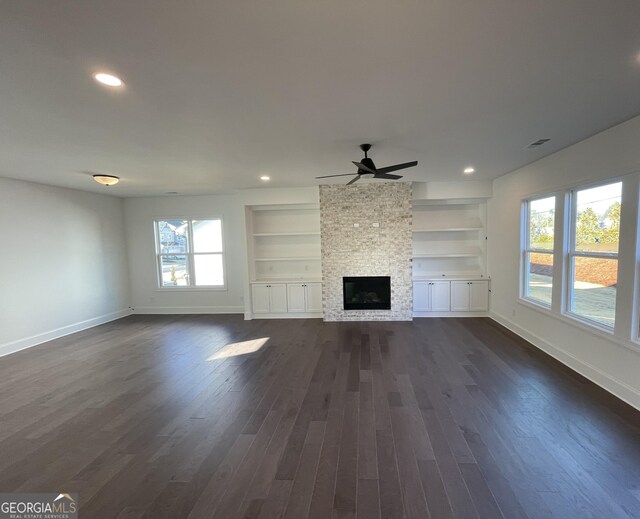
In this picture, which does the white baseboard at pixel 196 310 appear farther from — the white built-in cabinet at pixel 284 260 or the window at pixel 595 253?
the window at pixel 595 253

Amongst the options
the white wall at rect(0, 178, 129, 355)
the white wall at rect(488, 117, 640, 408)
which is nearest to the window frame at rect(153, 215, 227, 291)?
the white wall at rect(0, 178, 129, 355)

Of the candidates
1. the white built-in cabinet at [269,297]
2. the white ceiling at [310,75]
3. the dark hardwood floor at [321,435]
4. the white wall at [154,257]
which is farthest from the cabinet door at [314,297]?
the white ceiling at [310,75]

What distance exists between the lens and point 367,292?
6066 mm

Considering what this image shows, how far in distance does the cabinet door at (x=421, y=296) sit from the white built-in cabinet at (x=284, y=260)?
6.83 feet

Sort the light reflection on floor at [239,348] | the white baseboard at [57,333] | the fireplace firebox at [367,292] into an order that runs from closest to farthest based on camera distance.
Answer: the light reflection on floor at [239,348] → the white baseboard at [57,333] → the fireplace firebox at [367,292]

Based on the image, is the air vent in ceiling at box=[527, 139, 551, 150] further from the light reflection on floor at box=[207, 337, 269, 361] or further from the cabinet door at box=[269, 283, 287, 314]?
the cabinet door at box=[269, 283, 287, 314]

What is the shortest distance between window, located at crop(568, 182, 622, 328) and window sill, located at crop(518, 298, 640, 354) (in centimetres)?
8

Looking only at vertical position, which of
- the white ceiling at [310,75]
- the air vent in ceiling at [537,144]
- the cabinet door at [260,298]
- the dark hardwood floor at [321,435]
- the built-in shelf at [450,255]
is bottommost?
the dark hardwood floor at [321,435]

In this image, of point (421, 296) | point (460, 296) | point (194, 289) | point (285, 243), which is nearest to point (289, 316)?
point (285, 243)

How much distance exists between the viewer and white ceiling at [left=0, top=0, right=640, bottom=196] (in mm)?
1456

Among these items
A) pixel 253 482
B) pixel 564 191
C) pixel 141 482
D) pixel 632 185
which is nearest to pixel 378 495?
pixel 253 482

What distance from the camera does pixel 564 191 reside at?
383 cm

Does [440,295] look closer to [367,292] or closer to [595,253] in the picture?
[367,292]

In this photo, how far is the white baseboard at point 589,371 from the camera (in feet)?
9.40
